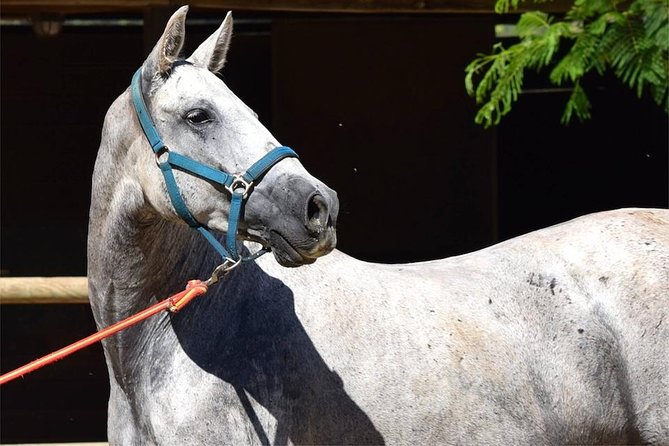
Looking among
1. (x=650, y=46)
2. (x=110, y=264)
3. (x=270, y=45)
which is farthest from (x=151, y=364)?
(x=270, y=45)

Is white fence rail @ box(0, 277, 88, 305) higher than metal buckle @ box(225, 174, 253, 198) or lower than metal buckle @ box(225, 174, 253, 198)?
lower

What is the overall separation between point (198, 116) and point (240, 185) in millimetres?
203

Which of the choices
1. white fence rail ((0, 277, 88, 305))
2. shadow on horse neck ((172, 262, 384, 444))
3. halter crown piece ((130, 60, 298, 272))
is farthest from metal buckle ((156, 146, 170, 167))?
white fence rail ((0, 277, 88, 305))

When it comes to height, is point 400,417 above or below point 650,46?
below

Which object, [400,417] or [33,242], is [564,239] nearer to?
[400,417]

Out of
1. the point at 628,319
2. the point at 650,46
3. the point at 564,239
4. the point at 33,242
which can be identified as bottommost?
the point at 33,242

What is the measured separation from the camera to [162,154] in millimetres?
2508

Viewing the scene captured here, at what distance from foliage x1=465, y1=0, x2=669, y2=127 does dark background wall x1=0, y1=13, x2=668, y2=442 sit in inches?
148

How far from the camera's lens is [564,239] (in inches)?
119

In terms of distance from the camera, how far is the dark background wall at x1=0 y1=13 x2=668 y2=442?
8898 millimetres

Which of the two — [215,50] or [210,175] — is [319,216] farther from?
[215,50]

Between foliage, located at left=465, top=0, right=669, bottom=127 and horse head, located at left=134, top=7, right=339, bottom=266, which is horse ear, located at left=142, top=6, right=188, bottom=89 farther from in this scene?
foliage, located at left=465, top=0, right=669, bottom=127

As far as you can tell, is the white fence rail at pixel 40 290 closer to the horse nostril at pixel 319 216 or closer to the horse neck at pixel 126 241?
the horse neck at pixel 126 241

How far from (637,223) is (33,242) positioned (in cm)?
787
